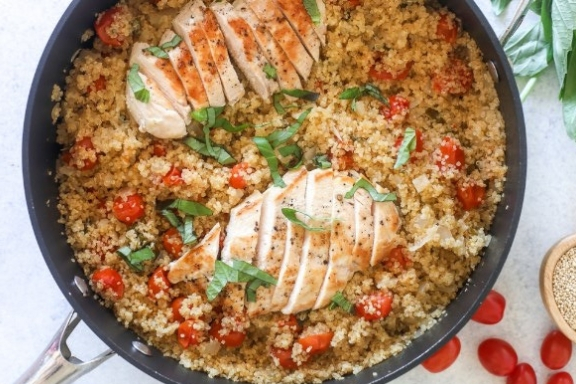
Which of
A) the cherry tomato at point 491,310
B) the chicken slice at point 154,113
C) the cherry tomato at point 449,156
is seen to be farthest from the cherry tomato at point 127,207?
the cherry tomato at point 491,310

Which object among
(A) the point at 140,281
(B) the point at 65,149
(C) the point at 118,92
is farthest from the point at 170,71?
(A) the point at 140,281

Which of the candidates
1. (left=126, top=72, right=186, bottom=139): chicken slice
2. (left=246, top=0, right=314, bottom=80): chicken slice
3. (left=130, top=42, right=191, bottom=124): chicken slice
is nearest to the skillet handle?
(left=126, top=72, right=186, bottom=139): chicken slice

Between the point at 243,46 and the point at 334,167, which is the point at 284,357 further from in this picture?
the point at 243,46

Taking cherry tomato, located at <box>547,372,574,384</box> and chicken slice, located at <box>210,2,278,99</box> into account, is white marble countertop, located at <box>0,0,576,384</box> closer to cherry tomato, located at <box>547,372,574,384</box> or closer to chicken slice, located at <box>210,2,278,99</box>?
cherry tomato, located at <box>547,372,574,384</box>

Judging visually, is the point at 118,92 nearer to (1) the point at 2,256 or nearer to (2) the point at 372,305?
(1) the point at 2,256

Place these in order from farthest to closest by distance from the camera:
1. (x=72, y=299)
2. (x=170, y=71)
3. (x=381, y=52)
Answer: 1. (x=381, y=52)
2. (x=170, y=71)
3. (x=72, y=299)

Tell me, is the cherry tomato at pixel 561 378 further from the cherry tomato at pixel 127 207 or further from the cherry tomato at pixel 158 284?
the cherry tomato at pixel 127 207
